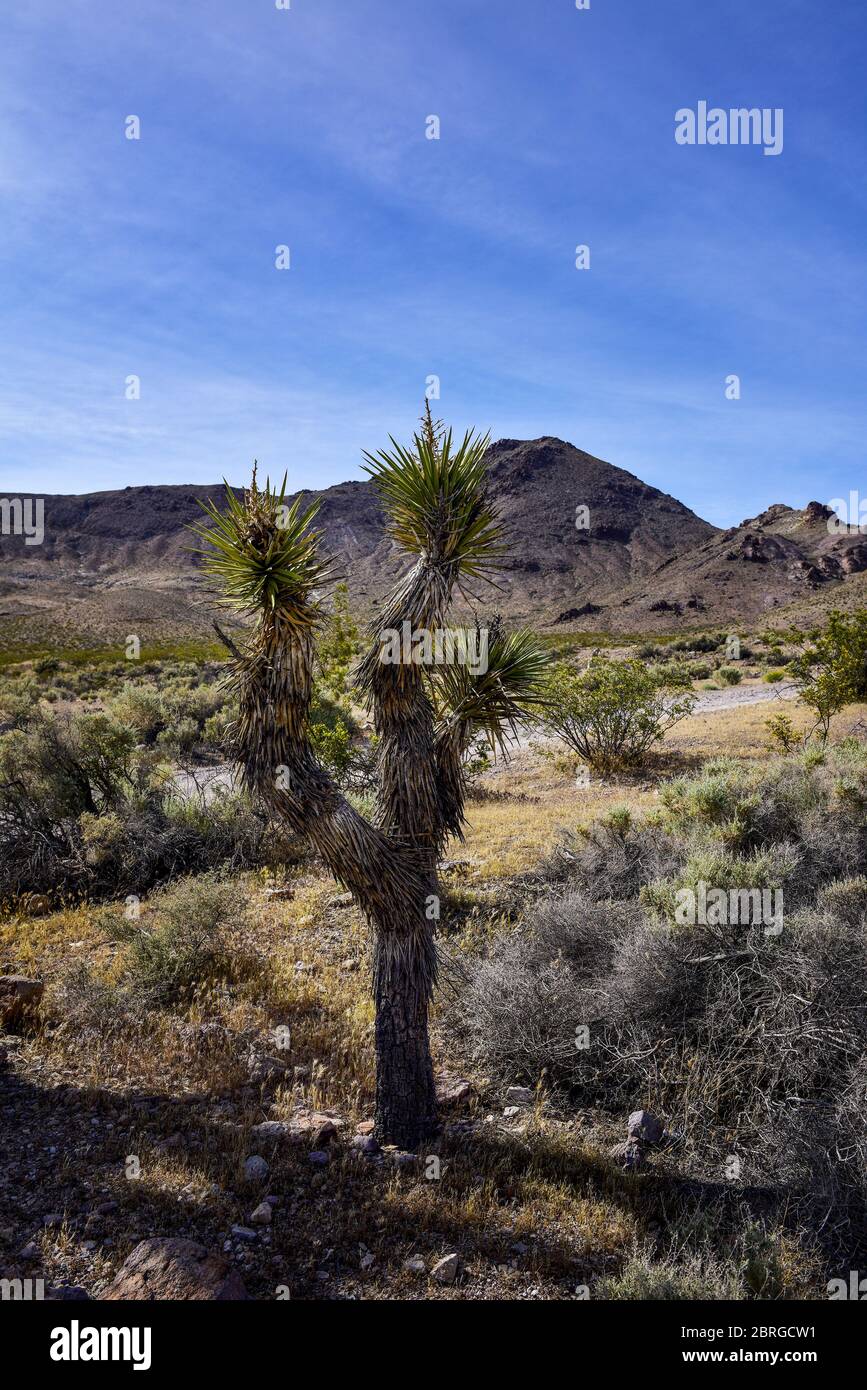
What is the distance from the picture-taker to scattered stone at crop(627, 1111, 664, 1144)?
16.0 feet

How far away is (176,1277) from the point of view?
3.27 m

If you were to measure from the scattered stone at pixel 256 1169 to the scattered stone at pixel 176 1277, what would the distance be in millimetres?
1032

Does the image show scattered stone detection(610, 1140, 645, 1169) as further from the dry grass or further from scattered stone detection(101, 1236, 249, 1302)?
scattered stone detection(101, 1236, 249, 1302)

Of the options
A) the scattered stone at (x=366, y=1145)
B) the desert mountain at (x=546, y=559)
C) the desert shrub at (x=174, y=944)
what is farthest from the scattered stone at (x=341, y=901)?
the desert mountain at (x=546, y=559)

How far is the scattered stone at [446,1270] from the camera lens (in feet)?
12.3

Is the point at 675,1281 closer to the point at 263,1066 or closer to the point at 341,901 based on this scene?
the point at 263,1066

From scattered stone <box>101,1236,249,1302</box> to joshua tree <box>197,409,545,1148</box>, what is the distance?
1743 mm

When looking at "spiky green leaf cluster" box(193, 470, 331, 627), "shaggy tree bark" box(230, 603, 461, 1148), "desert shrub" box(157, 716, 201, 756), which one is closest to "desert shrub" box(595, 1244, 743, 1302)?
"shaggy tree bark" box(230, 603, 461, 1148)

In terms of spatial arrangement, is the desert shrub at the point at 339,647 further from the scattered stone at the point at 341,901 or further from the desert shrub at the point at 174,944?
the desert shrub at the point at 174,944

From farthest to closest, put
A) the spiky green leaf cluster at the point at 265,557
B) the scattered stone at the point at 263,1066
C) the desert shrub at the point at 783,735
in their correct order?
1. the desert shrub at the point at 783,735
2. the scattered stone at the point at 263,1066
3. the spiky green leaf cluster at the point at 265,557

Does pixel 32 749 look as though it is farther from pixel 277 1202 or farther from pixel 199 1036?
pixel 277 1202

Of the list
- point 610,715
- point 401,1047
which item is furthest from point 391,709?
point 610,715

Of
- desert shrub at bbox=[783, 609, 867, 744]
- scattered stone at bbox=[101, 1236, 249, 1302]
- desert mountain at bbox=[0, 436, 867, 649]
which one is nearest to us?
scattered stone at bbox=[101, 1236, 249, 1302]

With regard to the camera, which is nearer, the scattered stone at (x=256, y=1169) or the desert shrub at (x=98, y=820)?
the scattered stone at (x=256, y=1169)
